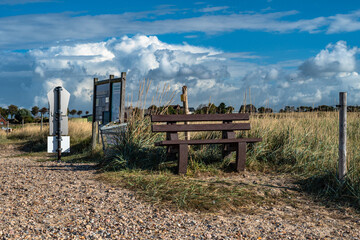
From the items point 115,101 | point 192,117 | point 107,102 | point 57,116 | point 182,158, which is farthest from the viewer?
point 107,102

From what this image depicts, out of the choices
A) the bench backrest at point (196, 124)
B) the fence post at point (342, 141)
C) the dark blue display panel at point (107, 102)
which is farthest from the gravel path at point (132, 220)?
the dark blue display panel at point (107, 102)

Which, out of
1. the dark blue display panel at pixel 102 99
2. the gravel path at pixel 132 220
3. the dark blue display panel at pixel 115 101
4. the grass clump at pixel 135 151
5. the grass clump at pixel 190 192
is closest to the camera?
the gravel path at pixel 132 220

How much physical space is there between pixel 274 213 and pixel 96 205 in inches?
85.3

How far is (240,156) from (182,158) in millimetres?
1097

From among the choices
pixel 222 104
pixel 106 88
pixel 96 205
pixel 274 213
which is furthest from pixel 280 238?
pixel 106 88

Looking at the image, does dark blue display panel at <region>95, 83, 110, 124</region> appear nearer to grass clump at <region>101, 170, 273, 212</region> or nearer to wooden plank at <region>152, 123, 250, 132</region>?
wooden plank at <region>152, 123, 250, 132</region>

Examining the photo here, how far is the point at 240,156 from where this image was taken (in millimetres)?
6645

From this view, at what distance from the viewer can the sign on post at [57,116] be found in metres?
9.67

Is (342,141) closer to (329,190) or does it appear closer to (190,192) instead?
(329,190)

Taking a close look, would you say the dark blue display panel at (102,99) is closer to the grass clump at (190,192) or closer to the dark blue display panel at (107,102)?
the dark blue display panel at (107,102)

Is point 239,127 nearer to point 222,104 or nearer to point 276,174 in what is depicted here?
point 276,174

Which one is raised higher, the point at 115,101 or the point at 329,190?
the point at 115,101

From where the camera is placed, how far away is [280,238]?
12.0 ft

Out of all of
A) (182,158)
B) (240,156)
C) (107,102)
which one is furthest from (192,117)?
(107,102)
